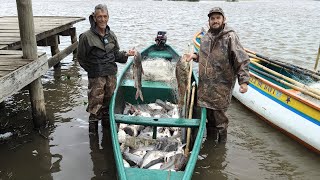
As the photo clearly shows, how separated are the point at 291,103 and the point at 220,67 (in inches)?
86.4

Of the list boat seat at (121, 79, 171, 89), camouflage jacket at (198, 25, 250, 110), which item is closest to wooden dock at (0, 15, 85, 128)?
boat seat at (121, 79, 171, 89)

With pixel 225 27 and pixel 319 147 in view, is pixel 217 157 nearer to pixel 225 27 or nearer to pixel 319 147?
pixel 319 147

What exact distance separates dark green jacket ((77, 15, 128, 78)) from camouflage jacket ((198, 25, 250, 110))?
153 cm

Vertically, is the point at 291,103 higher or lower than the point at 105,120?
higher

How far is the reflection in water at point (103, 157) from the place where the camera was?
17.3 ft

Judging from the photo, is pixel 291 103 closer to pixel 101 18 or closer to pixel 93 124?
pixel 93 124

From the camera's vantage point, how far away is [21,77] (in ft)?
17.6

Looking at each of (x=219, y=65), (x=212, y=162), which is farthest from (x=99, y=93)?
(x=212, y=162)

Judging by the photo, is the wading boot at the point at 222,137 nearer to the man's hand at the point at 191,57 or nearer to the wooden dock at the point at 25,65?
the man's hand at the point at 191,57

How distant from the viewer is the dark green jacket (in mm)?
5160

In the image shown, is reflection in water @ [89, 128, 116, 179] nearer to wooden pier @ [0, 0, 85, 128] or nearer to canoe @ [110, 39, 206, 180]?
canoe @ [110, 39, 206, 180]

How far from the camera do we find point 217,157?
19.4ft

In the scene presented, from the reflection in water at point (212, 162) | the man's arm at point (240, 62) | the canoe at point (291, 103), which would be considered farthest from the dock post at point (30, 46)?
the canoe at point (291, 103)

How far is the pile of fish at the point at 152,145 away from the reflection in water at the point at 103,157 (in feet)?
1.78
